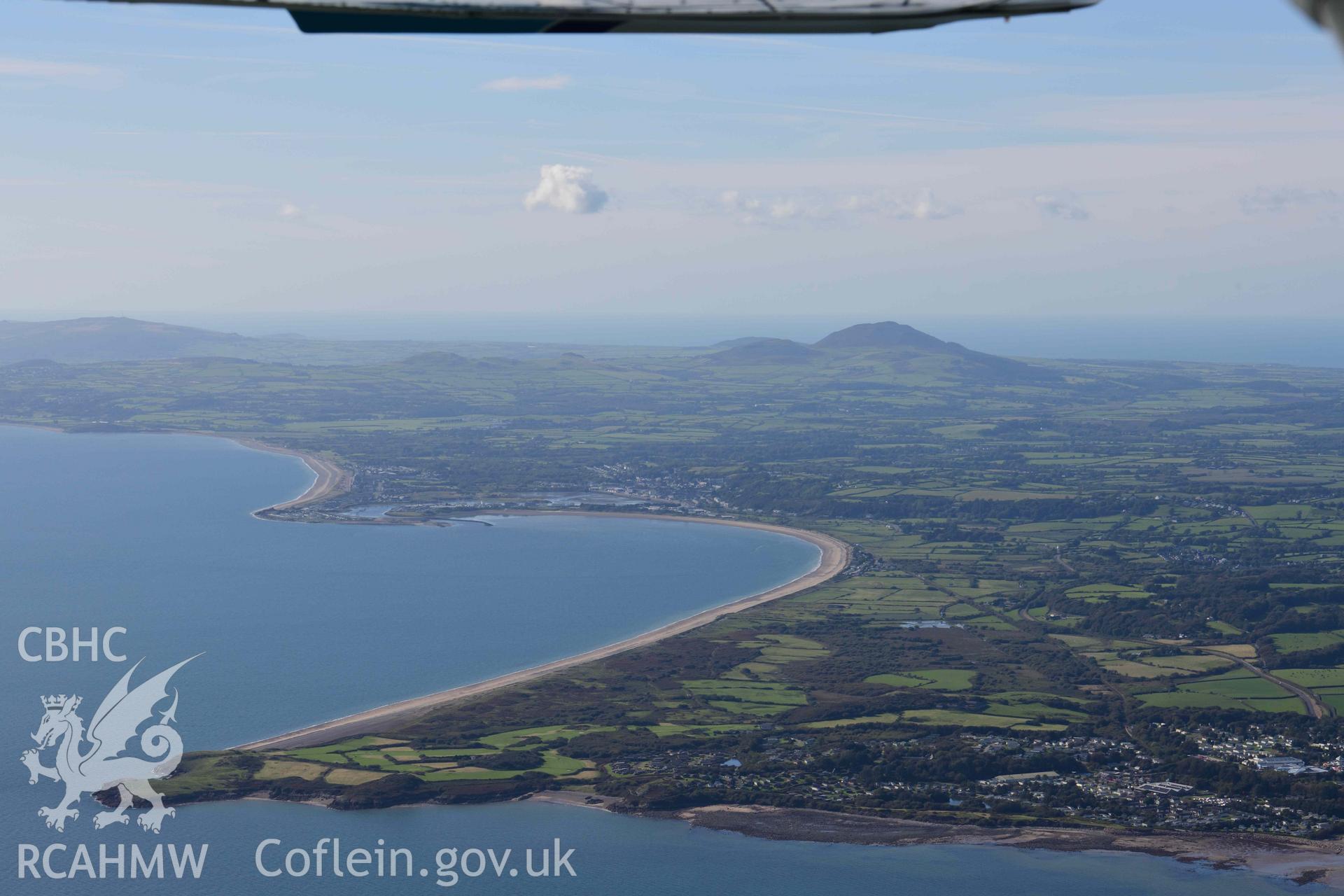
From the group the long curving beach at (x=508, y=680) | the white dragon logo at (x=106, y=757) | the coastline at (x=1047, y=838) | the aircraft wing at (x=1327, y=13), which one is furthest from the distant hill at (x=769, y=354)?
the aircraft wing at (x=1327, y=13)

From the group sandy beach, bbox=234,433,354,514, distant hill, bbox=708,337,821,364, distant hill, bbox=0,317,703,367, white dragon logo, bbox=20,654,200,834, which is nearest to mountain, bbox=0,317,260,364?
distant hill, bbox=0,317,703,367

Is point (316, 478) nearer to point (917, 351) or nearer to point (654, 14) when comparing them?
point (654, 14)

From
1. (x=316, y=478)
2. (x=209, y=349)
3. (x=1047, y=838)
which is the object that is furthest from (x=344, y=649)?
(x=209, y=349)

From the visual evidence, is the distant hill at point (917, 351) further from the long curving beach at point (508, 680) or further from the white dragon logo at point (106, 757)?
the white dragon logo at point (106, 757)

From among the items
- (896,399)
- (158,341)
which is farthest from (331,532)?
(158,341)

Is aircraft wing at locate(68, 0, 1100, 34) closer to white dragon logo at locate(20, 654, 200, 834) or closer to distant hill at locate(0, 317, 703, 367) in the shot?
white dragon logo at locate(20, 654, 200, 834)

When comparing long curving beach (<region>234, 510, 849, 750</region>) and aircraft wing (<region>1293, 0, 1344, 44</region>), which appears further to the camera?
long curving beach (<region>234, 510, 849, 750</region>)

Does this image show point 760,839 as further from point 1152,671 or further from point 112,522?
point 112,522
